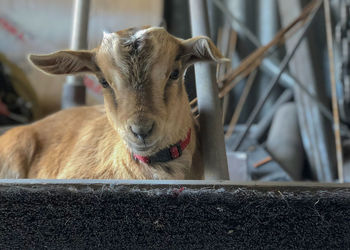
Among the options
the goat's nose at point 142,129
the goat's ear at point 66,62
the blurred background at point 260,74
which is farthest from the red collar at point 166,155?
the blurred background at point 260,74

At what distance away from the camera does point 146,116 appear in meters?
0.91

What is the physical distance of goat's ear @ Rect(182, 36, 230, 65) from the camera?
936mm

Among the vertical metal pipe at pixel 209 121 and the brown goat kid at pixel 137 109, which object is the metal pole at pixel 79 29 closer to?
the brown goat kid at pixel 137 109

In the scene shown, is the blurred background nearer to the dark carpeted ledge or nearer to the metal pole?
the metal pole

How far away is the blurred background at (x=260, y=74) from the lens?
2.31 metres

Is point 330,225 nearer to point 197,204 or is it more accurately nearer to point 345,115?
point 197,204

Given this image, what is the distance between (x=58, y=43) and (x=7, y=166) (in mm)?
1204

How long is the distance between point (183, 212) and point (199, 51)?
1.60 feet

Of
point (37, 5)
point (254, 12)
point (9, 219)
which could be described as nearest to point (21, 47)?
point (37, 5)

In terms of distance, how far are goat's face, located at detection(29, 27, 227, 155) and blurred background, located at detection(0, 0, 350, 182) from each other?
107 centimetres

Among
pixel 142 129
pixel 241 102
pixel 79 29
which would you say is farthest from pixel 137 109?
pixel 241 102

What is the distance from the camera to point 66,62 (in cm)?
108

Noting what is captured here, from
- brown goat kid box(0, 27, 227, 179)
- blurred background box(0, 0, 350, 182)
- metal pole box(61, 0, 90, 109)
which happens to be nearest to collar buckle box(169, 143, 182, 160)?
brown goat kid box(0, 27, 227, 179)

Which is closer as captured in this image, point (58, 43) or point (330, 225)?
point (330, 225)
